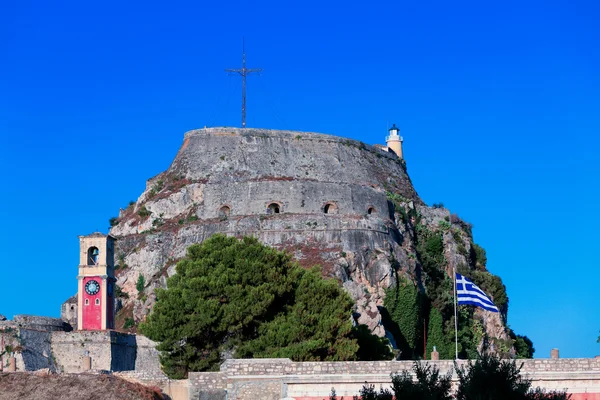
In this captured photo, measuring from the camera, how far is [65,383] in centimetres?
4016

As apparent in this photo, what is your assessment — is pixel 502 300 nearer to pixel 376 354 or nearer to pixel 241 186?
pixel 241 186

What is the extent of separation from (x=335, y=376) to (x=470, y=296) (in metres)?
16.2

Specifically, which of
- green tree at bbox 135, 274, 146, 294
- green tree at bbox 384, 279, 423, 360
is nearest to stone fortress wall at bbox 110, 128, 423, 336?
green tree at bbox 135, 274, 146, 294

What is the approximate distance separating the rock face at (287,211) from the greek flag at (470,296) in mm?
23172

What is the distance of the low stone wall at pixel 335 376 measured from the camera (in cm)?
3625

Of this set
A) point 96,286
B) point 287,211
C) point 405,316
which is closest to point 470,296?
point 96,286

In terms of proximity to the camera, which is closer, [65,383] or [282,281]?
[65,383]

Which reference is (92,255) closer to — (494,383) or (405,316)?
(405,316)

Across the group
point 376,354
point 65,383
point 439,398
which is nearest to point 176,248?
point 376,354

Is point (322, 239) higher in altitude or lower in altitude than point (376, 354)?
higher

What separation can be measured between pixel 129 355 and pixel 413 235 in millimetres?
26553

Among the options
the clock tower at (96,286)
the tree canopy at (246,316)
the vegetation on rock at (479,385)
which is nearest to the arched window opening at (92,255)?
the clock tower at (96,286)

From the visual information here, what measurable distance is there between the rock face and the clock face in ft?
25.7

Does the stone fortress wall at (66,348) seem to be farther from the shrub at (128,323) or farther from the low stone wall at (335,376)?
the low stone wall at (335,376)
